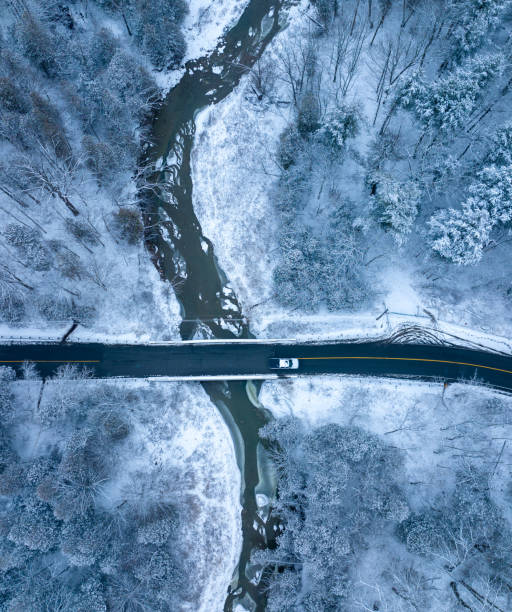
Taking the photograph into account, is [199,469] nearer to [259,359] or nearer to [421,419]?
[259,359]

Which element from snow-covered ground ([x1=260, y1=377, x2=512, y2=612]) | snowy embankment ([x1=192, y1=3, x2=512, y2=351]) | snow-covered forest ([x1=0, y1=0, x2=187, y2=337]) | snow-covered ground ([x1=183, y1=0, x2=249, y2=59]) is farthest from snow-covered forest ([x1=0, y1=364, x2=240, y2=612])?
snow-covered ground ([x1=183, y1=0, x2=249, y2=59])

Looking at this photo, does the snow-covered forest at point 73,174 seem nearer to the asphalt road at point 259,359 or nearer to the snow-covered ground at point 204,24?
the asphalt road at point 259,359

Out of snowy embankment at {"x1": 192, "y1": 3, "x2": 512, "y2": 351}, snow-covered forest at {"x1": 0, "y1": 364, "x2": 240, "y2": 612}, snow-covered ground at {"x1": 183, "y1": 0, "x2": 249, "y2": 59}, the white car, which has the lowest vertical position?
snow-covered forest at {"x1": 0, "y1": 364, "x2": 240, "y2": 612}

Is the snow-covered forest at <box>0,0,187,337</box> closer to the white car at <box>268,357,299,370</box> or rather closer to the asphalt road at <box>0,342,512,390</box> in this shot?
the asphalt road at <box>0,342,512,390</box>

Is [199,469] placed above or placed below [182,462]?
below

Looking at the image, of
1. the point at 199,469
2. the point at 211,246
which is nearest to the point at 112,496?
the point at 199,469

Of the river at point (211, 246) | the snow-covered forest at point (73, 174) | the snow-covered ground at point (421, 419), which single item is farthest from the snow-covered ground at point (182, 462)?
the snow-covered ground at point (421, 419)
